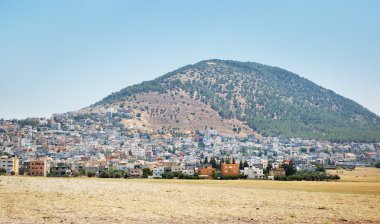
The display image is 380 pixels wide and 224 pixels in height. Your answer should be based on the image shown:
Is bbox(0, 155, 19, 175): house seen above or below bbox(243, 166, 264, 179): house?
above

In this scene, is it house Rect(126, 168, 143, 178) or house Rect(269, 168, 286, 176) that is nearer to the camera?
house Rect(126, 168, 143, 178)

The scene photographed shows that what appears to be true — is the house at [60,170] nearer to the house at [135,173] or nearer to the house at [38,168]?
the house at [38,168]

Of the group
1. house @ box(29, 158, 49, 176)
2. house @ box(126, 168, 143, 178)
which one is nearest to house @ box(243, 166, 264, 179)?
house @ box(126, 168, 143, 178)

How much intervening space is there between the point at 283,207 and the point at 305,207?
1.20 meters

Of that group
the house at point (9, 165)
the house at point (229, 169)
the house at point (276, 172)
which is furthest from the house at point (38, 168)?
the house at point (276, 172)

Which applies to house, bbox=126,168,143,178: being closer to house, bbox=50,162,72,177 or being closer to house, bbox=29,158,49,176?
house, bbox=50,162,72,177

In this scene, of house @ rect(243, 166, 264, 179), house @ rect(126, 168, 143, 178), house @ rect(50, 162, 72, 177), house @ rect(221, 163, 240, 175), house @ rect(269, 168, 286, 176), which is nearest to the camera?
house @ rect(126, 168, 143, 178)

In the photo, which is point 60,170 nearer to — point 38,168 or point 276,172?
point 38,168

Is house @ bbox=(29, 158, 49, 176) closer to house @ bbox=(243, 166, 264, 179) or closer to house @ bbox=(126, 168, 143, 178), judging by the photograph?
house @ bbox=(126, 168, 143, 178)

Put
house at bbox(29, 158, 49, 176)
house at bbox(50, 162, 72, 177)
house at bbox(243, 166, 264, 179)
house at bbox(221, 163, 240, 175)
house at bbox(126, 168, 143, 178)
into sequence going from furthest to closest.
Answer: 1. house at bbox(221, 163, 240, 175)
2. house at bbox(29, 158, 49, 176)
3. house at bbox(50, 162, 72, 177)
4. house at bbox(243, 166, 264, 179)
5. house at bbox(126, 168, 143, 178)

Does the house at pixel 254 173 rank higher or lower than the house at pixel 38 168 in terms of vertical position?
lower

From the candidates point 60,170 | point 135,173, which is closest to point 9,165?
point 60,170

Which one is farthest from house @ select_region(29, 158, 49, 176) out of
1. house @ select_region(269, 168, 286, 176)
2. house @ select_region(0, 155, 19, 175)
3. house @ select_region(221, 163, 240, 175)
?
house @ select_region(269, 168, 286, 176)

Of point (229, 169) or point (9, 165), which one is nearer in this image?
point (229, 169)
